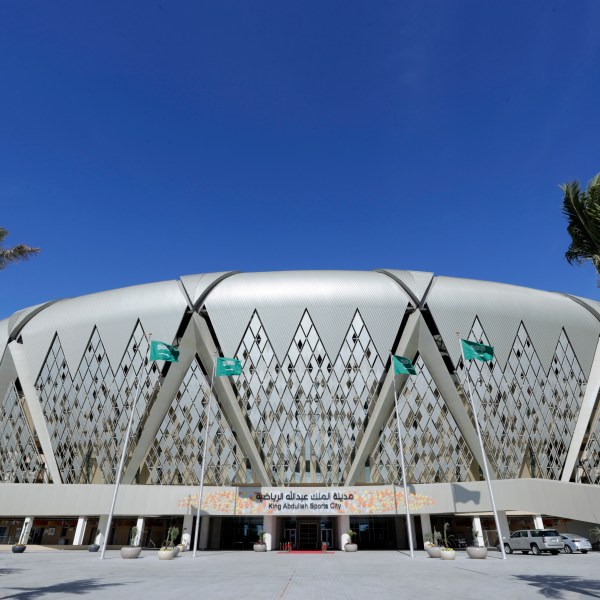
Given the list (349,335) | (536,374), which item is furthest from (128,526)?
(536,374)

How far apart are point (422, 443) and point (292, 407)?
12417 mm

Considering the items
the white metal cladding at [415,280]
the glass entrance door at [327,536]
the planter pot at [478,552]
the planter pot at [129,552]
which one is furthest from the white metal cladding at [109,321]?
the planter pot at [478,552]

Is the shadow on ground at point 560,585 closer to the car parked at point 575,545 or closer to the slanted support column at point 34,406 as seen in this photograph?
the car parked at point 575,545

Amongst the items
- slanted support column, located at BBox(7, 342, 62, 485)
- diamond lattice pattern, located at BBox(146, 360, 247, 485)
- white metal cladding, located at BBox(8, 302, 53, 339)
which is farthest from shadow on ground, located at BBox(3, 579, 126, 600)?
white metal cladding, located at BBox(8, 302, 53, 339)

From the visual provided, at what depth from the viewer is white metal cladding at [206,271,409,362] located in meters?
42.2

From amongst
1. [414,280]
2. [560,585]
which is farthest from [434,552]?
[414,280]

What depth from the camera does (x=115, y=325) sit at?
44250 millimetres

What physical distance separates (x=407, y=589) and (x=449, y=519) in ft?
113

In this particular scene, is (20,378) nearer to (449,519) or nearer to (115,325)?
(115,325)

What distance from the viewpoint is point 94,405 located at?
4297 centimetres

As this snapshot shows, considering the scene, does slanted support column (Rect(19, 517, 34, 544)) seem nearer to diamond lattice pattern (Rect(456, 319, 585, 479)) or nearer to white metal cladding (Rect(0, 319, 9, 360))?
white metal cladding (Rect(0, 319, 9, 360))

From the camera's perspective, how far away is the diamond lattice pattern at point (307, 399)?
1577 inches

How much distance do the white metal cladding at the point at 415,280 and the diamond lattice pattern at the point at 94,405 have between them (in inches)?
1020

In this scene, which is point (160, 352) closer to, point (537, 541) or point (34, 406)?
point (34, 406)
